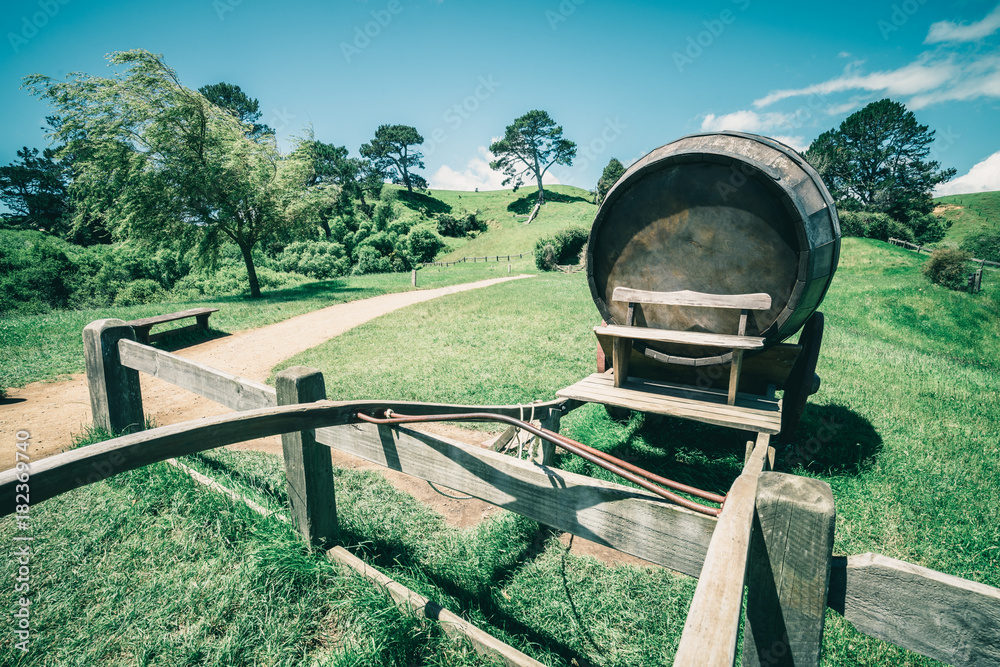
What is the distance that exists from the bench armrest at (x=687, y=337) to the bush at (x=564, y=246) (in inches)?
1054

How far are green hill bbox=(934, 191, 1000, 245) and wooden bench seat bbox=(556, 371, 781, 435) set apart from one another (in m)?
57.6

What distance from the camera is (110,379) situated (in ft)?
11.2

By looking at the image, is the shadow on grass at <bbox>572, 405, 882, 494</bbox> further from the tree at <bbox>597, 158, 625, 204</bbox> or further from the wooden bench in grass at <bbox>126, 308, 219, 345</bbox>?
the tree at <bbox>597, 158, 625, 204</bbox>

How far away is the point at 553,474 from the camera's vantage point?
169 centimetres

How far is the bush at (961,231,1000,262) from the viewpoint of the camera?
35.1 meters

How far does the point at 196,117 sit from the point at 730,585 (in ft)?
61.4

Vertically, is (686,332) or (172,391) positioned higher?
(686,332)

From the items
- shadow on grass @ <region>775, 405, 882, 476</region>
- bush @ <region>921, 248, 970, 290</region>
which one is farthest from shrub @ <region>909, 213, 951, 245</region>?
shadow on grass @ <region>775, 405, 882, 476</region>

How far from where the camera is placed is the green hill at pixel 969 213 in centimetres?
4656

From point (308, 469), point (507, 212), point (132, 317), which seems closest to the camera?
point (308, 469)

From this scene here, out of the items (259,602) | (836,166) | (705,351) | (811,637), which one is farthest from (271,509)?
(836,166)

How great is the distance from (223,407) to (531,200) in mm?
65113

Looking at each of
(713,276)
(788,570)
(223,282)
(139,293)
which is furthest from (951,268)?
(139,293)

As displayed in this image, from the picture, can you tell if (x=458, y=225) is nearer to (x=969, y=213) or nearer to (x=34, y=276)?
(x=34, y=276)
